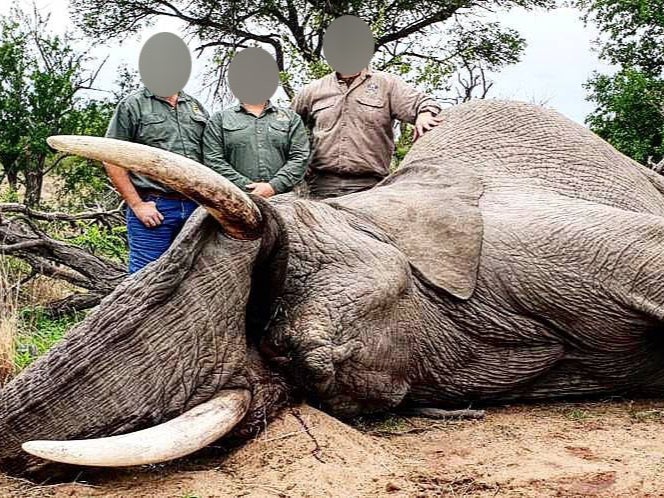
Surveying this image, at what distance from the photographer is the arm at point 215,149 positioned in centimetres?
505

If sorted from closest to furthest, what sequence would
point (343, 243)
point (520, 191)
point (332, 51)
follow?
point (343, 243)
point (520, 191)
point (332, 51)

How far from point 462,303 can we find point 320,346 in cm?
95

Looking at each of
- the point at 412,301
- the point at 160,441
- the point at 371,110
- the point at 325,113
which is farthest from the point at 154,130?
the point at 160,441

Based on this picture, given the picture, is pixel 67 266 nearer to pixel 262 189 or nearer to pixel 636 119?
pixel 262 189

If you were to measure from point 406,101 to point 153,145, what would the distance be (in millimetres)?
1532

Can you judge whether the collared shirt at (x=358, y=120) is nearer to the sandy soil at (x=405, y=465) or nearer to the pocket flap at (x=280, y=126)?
the pocket flap at (x=280, y=126)

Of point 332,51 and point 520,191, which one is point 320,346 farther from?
point 332,51

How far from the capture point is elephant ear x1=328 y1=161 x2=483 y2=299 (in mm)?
4324

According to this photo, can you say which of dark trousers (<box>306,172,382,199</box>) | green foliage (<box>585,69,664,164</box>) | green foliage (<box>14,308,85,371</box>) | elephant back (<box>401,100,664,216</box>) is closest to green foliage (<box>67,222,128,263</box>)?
green foliage (<box>14,308,85,371</box>)

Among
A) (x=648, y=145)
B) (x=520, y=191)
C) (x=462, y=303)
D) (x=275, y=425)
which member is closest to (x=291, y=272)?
(x=275, y=425)

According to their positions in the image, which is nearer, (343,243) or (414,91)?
(343,243)

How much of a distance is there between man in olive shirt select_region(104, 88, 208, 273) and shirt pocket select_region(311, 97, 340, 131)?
994 millimetres

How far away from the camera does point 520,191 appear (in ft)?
16.0

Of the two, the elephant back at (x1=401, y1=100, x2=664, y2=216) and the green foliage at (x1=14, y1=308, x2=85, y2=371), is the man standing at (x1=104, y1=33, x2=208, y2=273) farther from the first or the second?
the elephant back at (x1=401, y1=100, x2=664, y2=216)
